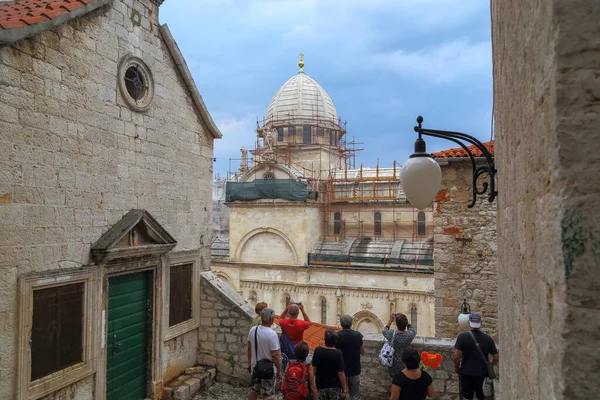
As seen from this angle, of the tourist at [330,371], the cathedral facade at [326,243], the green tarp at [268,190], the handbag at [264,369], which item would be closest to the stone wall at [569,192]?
the tourist at [330,371]

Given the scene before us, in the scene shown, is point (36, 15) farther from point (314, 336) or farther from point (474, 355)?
point (314, 336)

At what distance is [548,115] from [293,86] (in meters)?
36.2

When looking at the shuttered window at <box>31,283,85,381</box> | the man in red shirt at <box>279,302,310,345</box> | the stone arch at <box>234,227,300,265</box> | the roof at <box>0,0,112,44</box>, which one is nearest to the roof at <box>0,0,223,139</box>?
the roof at <box>0,0,112,44</box>

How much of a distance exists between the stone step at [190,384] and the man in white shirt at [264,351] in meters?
1.96

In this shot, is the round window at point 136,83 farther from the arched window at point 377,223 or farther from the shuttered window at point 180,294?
the arched window at point 377,223

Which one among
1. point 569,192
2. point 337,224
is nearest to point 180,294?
point 569,192

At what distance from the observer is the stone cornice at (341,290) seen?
70.5ft

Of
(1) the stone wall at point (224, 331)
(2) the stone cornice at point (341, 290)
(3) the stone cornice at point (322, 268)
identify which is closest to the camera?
(1) the stone wall at point (224, 331)

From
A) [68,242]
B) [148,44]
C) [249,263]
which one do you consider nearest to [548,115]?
[68,242]

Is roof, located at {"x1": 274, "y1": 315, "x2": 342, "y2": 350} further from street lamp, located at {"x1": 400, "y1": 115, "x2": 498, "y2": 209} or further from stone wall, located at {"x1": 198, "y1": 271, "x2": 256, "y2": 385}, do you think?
street lamp, located at {"x1": 400, "y1": 115, "x2": 498, "y2": 209}

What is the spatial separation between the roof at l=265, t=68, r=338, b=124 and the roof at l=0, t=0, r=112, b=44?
2828cm

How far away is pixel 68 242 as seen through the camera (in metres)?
5.33

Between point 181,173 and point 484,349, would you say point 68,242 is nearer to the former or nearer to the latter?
point 181,173

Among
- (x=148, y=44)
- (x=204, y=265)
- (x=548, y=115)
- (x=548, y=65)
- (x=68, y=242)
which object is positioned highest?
(x=148, y=44)
